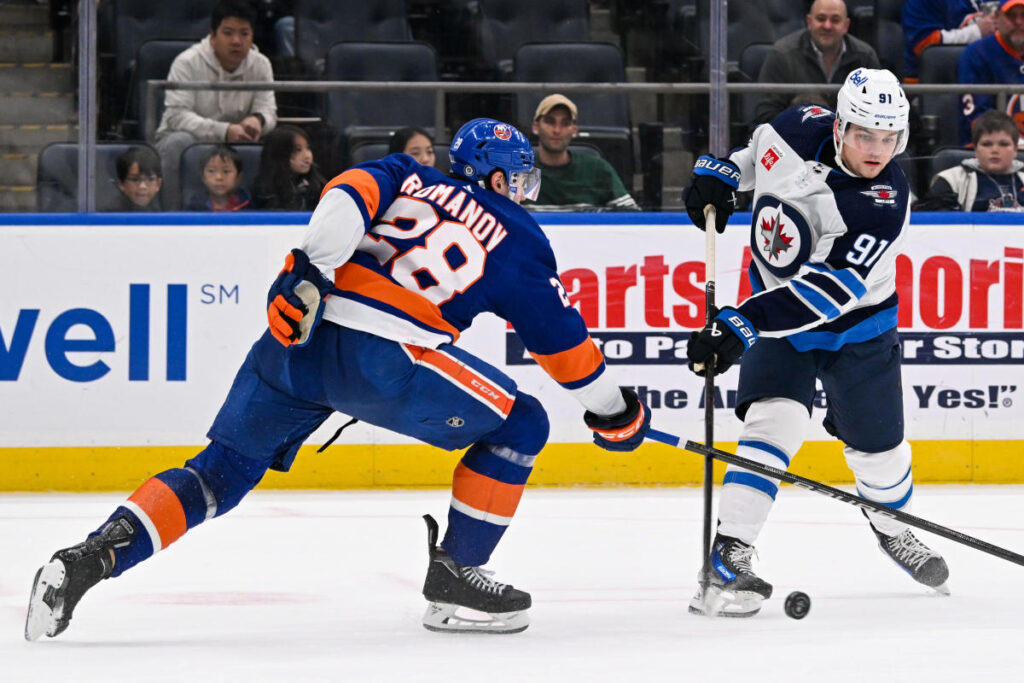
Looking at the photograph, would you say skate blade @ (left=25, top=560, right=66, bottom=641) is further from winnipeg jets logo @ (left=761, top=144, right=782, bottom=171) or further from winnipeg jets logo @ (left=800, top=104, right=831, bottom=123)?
winnipeg jets logo @ (left=800, top=104, right=831, bottom=123)

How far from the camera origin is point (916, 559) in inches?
146

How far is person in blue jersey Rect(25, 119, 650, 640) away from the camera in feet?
9.69

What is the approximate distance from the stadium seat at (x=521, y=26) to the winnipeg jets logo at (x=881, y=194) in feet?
6.98

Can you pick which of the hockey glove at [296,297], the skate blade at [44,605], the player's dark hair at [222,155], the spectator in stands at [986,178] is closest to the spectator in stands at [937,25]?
the spectator in stands at [986,178]

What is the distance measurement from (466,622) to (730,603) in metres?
0.63

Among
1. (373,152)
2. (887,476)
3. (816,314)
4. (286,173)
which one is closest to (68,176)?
(286,173)

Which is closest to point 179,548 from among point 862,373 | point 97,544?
point 97,544

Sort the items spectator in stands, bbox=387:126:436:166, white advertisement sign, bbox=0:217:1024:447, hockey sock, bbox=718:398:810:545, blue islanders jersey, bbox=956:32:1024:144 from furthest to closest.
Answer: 1. blue islanders jersey, bbox=956:32:1024:144
2. spectator in stands, bbox=387:126:436:166
3. white advertisement sign, bbox=0:217:1024:447
4. hockey sock, bbox=718:398:810:545

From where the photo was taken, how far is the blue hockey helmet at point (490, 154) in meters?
3.22

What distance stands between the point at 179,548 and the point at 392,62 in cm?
208

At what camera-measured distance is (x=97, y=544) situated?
2930mm

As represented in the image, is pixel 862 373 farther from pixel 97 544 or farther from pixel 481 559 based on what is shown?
pixel 97 544

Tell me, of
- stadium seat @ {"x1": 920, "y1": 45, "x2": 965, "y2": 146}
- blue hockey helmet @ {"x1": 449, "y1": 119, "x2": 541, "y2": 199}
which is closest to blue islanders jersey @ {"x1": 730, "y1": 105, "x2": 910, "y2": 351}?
blue hockey helmet @ {"x1": 449, "y1": 119, "x2": 541, "y2": 199}

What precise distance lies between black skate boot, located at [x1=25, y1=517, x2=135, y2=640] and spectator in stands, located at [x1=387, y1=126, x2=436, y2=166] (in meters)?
2.55
